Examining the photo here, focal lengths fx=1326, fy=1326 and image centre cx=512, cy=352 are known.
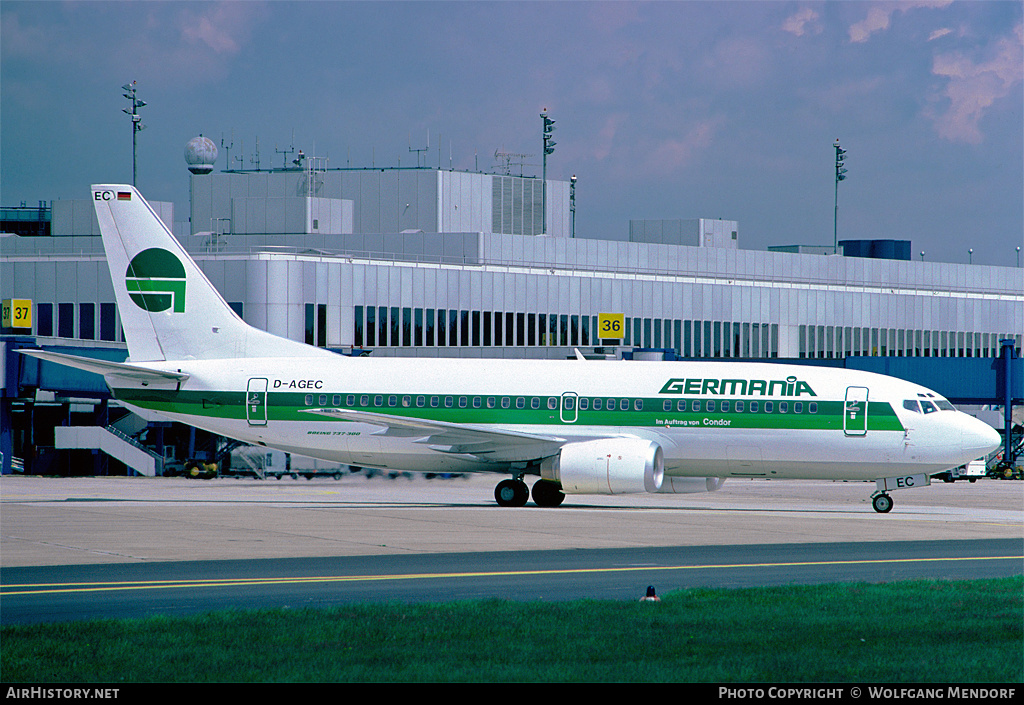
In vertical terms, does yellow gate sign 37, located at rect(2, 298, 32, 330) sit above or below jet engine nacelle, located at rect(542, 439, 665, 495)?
above

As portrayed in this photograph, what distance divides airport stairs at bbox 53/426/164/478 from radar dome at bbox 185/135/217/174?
50.1 metres

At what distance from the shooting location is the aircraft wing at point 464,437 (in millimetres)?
37531

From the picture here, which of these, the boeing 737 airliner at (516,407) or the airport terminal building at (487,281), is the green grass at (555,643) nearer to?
the boeing 737 airliner at (516,407)

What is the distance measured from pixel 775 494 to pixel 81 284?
41.5 meters

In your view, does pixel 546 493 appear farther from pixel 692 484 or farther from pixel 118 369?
pixel 118 369

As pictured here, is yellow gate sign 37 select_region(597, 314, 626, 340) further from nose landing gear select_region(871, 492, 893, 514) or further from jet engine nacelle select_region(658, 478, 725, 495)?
nose landing gear select_region(871, 492, 893, 514)

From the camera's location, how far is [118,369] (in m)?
38.8

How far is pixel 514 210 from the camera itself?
10175 centimetres

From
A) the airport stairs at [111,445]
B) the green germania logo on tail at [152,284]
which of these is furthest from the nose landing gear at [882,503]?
the airport stairs at [111,445]

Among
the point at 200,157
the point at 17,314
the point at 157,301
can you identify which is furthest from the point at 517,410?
the point at 200,157

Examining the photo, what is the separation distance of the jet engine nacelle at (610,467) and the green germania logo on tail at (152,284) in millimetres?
13335

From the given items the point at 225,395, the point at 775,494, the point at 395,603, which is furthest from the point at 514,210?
the point at 395,603

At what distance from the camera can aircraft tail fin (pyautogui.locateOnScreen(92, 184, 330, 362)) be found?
41.1 m

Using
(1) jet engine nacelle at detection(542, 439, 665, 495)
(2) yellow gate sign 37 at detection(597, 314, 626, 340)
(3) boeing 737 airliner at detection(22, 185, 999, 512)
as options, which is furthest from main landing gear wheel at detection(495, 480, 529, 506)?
(2) yellow gate sign 37 at detection(597, 314, 626, 340)
